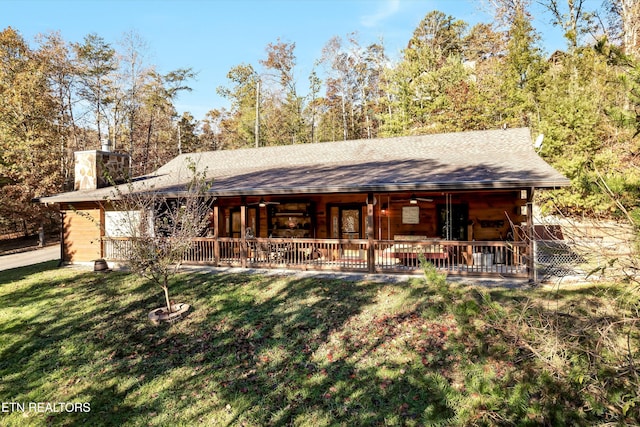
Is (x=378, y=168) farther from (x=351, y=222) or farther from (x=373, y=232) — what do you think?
(x=373, y=232)

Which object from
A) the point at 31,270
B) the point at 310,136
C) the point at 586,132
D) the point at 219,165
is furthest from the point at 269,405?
the point at 310,136

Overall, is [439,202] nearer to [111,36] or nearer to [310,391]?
[310,391]

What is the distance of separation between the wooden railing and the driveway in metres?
7.95

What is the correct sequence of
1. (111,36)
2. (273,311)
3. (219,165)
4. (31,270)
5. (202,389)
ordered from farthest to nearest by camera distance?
(111,36) < (219,165) < (31,270) < (273,311) < (202,389)

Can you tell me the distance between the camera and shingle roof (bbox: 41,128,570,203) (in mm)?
9789

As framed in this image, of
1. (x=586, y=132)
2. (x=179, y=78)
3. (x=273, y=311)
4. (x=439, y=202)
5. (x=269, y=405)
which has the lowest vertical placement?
(x=269, y=405)

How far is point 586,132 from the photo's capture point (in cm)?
1595

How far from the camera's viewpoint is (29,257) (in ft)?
66.5

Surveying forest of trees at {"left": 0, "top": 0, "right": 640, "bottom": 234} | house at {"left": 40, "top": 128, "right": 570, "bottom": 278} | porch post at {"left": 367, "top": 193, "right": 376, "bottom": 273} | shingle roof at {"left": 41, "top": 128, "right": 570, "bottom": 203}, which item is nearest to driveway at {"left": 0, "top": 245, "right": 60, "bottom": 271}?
forest of trees at {"left": 0, "top": 0, "right": 640, "bottom": 234}

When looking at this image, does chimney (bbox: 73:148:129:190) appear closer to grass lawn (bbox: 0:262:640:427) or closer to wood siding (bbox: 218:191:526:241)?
wood siding (bbox: 218:191:526:241)

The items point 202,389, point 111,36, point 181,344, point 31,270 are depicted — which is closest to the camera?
point 202,389

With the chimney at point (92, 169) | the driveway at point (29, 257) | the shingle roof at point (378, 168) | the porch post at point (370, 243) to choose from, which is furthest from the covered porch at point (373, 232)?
the driveway at point (29, 257)

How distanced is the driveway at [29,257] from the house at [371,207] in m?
5.99

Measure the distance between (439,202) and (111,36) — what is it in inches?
1194
